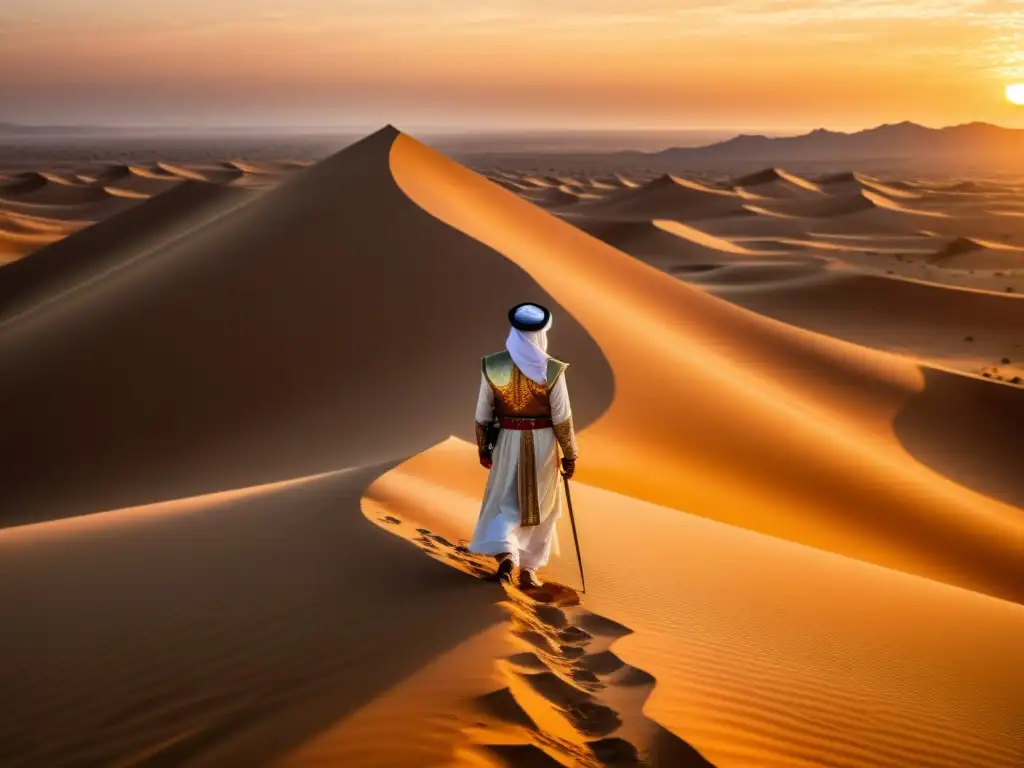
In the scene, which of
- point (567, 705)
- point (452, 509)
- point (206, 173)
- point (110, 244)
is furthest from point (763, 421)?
point (206, 173)

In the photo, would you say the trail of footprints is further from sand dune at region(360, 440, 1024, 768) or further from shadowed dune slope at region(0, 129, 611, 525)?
shadowed dune slope at region(0, 129, 611, 525)

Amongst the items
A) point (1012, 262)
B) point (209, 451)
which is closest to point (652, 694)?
point (209, 451)

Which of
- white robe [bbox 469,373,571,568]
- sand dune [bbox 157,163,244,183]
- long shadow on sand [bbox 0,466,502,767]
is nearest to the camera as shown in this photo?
long shadow on sand [bbox 0,466,502,767]

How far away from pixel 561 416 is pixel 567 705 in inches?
71.3

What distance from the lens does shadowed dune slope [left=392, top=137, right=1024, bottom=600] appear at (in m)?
9.82

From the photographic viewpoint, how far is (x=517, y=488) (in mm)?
5406

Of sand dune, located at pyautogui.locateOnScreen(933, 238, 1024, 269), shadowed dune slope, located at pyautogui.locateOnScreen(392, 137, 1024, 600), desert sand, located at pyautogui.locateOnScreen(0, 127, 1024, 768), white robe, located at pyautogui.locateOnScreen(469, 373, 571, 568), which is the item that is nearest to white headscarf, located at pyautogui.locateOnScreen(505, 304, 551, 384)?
white robe, located at pyautogui.locateOnScreen(469, 373, 571, 568)

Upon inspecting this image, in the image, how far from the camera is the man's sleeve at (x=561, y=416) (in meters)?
5.32

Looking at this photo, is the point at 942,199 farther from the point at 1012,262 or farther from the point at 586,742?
the point at 586,742

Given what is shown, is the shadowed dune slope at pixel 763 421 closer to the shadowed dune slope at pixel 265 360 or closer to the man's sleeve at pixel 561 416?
the shadowed dune slope at pixel 265 360

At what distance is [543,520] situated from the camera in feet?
17.7

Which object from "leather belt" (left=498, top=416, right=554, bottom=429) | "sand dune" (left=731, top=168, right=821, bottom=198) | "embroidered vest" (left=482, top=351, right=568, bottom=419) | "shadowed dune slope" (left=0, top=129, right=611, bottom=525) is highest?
"sand dune" (left=731, top=168, right=821, bottom=198)

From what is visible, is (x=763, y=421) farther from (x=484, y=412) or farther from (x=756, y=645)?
(x=484, y=412)

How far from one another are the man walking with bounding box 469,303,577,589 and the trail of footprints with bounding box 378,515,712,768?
51cm
